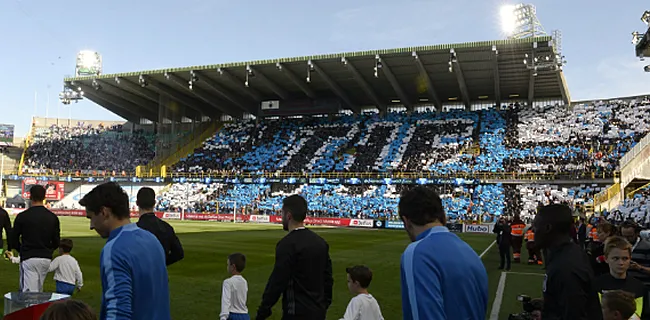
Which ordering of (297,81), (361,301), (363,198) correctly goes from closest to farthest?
(361,301) < (363,198) < (297,81)

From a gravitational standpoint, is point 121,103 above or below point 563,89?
above

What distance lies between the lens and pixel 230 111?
7081 cm

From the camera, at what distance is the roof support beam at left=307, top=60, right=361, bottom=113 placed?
52.8 metres

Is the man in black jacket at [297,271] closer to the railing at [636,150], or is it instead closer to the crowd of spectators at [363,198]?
the railing at [636,150]

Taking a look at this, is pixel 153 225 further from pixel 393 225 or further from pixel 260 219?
pixel 260 219

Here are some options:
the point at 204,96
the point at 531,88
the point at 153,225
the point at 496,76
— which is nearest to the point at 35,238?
the point at 153,225

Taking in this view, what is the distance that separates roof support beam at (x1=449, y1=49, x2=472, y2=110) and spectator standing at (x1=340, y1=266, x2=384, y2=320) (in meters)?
44.5

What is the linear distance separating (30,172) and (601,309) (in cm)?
7783

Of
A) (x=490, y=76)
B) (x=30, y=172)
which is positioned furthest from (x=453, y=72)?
(x=30, y=172)

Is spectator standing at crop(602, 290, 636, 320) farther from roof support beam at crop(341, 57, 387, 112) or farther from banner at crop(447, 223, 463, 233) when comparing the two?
roof support beam at crop(341, 57, 387, 112)

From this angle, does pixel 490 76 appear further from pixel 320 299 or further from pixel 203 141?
pixel 320 299

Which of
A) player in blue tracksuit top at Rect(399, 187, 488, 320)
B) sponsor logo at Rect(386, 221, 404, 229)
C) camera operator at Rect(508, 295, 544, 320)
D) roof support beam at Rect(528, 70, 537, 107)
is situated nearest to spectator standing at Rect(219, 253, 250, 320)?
camera operator at Rect(508, 295, 544, 320)

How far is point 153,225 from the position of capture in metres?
6.05

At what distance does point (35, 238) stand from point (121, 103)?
67939 mm
